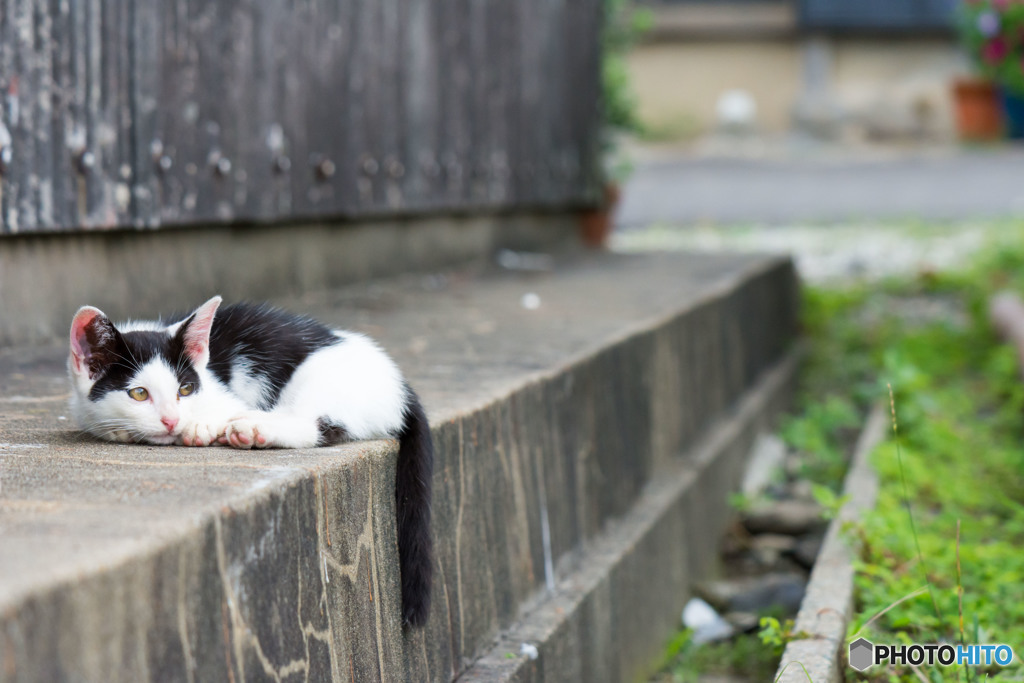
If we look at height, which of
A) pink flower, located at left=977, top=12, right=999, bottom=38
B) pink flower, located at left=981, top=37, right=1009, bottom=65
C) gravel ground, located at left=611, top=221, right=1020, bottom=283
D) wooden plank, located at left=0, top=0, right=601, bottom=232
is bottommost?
gravel ground, located at left=611, top=221, right=1020, bottom=283

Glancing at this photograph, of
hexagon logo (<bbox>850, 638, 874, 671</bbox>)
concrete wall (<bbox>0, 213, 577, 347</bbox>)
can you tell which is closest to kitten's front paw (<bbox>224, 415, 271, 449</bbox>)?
concrete wall (<bbox>0, 213, 577, 347</bbox>)

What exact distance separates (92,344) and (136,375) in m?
0.11

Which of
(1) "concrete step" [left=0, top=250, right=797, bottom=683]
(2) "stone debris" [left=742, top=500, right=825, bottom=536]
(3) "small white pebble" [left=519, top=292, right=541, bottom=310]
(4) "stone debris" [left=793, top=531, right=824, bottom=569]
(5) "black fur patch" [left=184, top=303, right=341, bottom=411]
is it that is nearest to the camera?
(1) "concrete step" [left=0, top=250, right=797, bottom=683]

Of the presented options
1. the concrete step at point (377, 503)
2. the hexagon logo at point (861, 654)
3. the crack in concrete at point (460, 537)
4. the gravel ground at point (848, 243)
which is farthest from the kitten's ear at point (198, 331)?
A: the gravel ground at point (848, 243)

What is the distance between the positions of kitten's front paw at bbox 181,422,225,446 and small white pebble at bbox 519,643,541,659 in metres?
1.01

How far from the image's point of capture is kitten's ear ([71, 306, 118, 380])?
2.19 meters

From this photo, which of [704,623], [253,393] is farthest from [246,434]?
[704,623]

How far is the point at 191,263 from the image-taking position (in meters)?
4.15

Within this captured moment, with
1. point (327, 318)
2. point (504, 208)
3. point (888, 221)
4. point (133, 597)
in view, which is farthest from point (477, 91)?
point (888, 221)

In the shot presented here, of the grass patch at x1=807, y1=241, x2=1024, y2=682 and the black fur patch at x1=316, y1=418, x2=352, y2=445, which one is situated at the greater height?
the black fur patch at x1=316, y1=418, x2=352, y2=445

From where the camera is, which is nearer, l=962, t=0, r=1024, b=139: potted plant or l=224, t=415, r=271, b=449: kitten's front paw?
l=224, t=415, r=271, b=449: kitten's front paw

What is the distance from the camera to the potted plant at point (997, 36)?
46.9 ft

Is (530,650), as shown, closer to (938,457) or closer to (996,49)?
(938,457)

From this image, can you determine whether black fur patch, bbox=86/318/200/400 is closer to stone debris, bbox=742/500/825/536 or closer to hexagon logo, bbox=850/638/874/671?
hexagon logo, bbox=850/638/874/671
